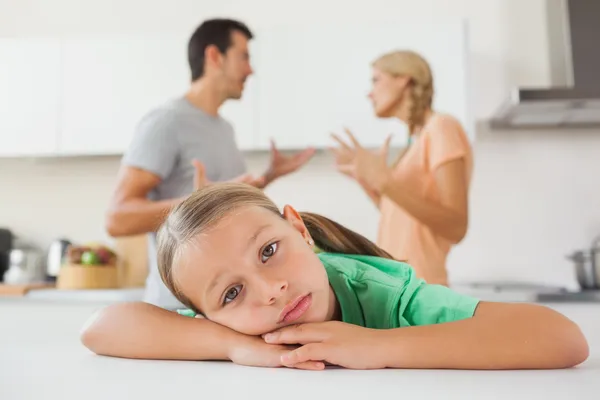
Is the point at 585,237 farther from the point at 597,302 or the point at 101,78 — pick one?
the point at 101,78

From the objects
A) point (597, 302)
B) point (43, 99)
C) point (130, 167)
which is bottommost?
point (597, 302)

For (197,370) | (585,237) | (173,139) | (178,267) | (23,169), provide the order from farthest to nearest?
(23,169)
(585,237)
(173,139)
(178,267)
(197,370)

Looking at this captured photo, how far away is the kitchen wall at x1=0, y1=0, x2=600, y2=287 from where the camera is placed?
2.47m

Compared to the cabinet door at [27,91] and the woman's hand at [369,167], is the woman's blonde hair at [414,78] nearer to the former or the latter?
the woman's hand at [369,167]

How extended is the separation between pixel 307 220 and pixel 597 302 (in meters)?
1.45

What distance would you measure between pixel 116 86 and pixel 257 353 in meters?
2.19

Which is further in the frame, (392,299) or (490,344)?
(392,299)

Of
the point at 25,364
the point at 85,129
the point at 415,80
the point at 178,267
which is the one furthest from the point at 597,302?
the point at 85,129

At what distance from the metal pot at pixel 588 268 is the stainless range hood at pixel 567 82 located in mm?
531

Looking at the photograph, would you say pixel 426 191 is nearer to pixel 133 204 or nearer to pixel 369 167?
pixel 369 167

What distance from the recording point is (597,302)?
1.98 metres

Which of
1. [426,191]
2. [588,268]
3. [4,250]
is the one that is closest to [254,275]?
[426,191]

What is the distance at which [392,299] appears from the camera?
0.76 m

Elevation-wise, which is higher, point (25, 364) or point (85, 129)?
point (85, 129)
